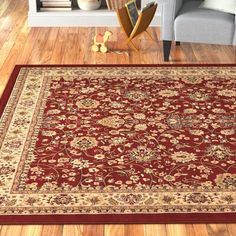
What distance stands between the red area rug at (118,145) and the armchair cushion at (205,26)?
0.24 m

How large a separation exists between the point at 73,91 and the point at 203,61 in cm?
122

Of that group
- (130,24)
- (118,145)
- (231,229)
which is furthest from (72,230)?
(130,24)

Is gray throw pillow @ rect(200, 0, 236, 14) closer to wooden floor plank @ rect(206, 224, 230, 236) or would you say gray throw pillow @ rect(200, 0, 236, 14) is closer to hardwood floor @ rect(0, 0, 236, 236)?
hardwood floor @ rect(0, 0, 236, 236)

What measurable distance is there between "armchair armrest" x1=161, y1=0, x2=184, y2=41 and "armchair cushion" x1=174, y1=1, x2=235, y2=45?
0.13 ft

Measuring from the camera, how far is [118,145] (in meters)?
3.32

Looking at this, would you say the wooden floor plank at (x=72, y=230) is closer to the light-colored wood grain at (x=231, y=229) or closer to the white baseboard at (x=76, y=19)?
the light-colored wood grain at (x=231, y=229)

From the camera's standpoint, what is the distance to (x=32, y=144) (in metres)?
3.33

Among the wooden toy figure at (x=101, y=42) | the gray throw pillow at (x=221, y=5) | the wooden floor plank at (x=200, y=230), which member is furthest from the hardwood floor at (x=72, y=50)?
the wooden floor plank at (x=200, y=230)

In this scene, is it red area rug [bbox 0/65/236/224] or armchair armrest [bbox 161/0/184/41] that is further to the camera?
armchair armrest [bbox 161/0/184/41]

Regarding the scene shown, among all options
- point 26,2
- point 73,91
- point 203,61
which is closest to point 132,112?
point 73,91

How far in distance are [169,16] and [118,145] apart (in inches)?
61.8

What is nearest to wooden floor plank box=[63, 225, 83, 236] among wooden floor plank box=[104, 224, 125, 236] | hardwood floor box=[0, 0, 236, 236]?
wooden floor plank box=[104, 224, 125, 236]

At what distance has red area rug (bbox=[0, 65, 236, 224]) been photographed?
2.75 m

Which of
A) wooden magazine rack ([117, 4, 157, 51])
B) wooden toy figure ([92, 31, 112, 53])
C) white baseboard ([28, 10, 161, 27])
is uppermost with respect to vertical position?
wooden magazine rack ([117, 4, 157, 51])
